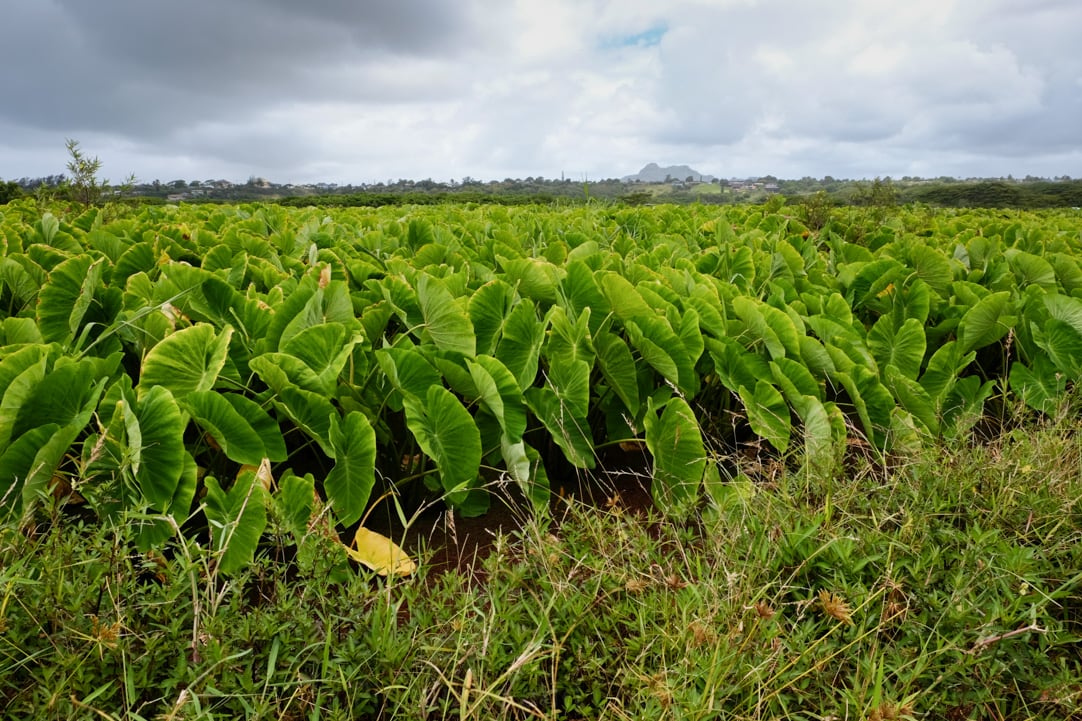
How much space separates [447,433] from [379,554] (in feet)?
1.03

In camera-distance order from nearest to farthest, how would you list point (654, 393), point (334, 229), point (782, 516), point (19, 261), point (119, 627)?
1. point (119, 627)
2. point (782, 516)
3. point (654, 393)
4. point (19, 261)
5. point (334, 229)

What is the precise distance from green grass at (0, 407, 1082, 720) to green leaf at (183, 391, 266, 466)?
0.72ft

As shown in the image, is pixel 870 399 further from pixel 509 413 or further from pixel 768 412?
pixel 509 413

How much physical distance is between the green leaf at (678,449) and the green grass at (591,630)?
0.16 m

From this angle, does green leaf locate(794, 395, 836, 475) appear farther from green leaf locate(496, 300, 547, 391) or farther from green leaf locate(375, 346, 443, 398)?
green leaf locate(375, 346, 443, 398)

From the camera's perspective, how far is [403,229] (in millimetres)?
3957

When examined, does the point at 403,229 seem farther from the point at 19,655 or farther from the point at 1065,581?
the point at 1065,581

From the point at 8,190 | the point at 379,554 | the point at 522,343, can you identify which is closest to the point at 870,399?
the point at 522,343

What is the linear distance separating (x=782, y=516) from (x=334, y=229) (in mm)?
2990

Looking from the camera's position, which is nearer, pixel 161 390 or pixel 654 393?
pixel 161 390

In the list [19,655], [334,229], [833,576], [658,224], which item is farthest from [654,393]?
[658,224]

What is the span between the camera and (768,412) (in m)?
1.97

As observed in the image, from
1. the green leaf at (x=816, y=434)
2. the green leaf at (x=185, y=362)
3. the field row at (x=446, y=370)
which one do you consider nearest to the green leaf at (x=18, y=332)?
the field row at (x=446, y=370)

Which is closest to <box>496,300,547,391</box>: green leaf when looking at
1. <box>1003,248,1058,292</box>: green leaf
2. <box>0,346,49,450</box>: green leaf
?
<box>0,346,49,450</box>: green leaf
